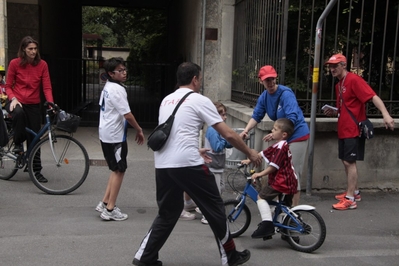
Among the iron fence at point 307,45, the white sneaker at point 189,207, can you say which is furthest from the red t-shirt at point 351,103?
the white sneaker at point 189,207

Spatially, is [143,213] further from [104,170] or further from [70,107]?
[70,107]

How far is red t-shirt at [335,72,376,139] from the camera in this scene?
5.46 meters

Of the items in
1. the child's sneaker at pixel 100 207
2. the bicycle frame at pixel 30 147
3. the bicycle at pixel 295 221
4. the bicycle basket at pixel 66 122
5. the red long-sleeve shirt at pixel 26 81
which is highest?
the red long-sleeve shirt at pixel 26 81

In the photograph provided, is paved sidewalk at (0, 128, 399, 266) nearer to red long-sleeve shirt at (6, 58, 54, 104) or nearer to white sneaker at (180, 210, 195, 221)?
white sneaker at (180, 210, 195, 221)

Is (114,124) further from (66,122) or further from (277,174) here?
(277,174)

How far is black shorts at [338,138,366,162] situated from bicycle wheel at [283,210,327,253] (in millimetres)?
1580

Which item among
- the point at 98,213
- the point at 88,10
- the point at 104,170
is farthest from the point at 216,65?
the point at 88,10

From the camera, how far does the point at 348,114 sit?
561cm

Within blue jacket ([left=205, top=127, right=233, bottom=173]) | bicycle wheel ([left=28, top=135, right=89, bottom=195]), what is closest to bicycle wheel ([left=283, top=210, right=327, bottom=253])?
blue jacket ([left=205, top=127, right=233, bottom=173])

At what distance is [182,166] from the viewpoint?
3564mm

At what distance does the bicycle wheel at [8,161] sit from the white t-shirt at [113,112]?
1.85 metres

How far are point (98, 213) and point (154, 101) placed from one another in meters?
7.93

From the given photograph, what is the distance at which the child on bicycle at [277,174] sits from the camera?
4.20 m

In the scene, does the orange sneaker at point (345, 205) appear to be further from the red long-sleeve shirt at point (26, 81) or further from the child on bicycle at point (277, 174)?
the red long-sleeve shirt at point (26, 81)
